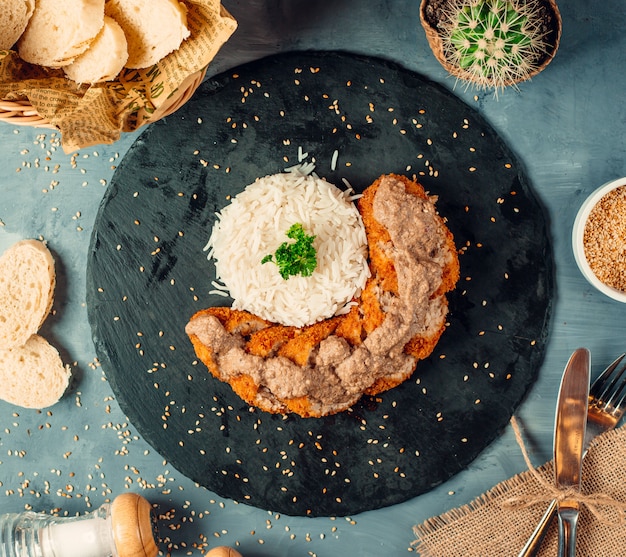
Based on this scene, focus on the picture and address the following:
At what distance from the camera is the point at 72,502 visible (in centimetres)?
379

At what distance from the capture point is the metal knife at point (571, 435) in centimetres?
338

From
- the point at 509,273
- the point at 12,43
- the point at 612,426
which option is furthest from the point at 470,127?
the point at 12,43

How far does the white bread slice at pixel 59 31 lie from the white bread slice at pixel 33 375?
1511mm

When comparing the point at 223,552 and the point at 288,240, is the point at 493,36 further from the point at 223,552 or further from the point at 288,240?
the point at 223,552

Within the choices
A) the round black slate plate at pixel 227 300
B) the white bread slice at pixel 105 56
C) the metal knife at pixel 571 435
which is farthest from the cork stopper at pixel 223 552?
the white bread slice at pixel 105 56

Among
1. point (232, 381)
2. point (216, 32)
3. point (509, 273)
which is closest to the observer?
point (216, 32)

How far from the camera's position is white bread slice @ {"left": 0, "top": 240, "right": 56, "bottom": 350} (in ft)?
11.7

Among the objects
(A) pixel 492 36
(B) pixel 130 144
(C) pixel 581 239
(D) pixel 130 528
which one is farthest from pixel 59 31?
(C) pixel 581 239

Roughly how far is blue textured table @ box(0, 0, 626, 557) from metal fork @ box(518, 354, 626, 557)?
0.40 ft

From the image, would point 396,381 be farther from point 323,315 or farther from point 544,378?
point 544,378

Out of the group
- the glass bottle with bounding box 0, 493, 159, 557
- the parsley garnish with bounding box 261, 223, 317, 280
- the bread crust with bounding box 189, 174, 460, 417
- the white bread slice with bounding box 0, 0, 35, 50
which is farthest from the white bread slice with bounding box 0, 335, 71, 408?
the white bread slice with bounding box 0, 0, 35, 50

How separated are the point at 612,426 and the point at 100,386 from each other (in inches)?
109

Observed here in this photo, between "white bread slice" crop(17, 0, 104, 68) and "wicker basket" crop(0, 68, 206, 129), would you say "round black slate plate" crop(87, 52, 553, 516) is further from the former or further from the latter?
"white bread slice" crop(17, 0, 104, 68)

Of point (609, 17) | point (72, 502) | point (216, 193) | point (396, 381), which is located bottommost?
point (72, 502)
